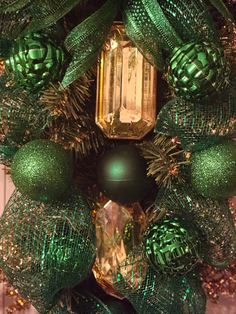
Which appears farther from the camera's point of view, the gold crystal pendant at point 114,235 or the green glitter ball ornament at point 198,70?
the gold crystal pendant at point 114,235

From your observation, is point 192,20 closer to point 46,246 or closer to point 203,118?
point 203,118

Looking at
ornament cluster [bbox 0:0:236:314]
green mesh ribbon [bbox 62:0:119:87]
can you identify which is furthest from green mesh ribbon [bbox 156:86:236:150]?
green mesh ribbon [bbox 62:0:119:87]

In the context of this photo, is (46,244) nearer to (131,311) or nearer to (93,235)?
(93,235)

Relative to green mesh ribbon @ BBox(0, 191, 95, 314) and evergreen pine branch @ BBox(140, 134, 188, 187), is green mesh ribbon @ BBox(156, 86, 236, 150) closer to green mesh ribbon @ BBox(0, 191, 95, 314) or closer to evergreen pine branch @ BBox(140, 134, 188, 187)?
evergreen pine branch @ BBox(140, 134, 188, 187)

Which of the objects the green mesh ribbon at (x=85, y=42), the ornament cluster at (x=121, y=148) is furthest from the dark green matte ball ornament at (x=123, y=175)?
the green mesh ribbon at (x=85, y=42)

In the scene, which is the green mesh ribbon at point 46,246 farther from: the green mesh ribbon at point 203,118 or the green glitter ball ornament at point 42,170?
the green mesh ribbon at point 203,118

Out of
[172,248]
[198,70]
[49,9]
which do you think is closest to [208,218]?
[172,248]
